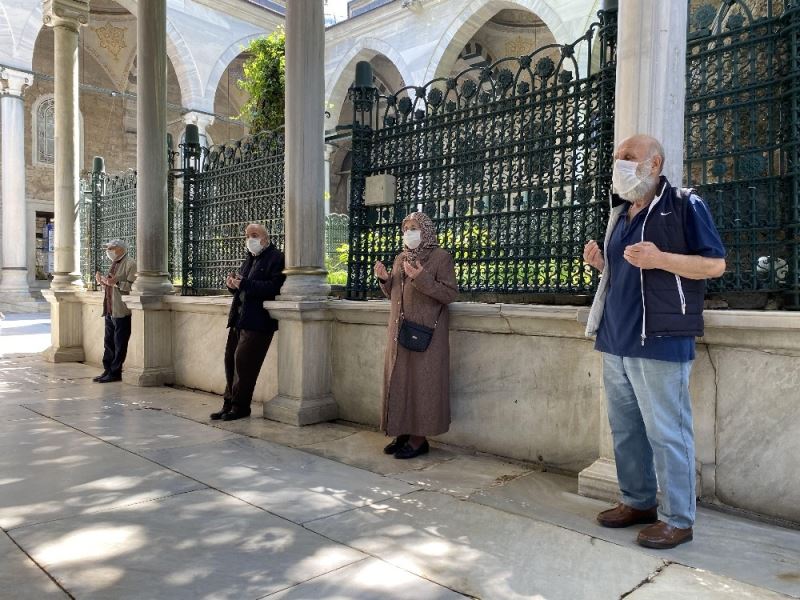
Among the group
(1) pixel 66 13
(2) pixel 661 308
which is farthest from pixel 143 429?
(1) pixel 66 13

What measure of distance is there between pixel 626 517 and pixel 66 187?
882 cm

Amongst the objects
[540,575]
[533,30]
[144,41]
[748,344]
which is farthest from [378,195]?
[533,30]

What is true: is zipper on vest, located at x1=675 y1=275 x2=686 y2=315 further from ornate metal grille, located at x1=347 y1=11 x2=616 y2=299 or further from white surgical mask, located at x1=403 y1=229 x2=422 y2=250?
white surgical mask, located at x1=403 y1=229 x2=422 y2=250

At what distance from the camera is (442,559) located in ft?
8.69

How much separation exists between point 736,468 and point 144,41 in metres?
7.22

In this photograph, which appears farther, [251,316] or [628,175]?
[251,316]

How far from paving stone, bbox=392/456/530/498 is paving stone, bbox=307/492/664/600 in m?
0.31

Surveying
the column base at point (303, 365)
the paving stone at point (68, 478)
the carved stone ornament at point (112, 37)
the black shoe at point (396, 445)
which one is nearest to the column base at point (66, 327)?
the paving stone at point (68, 478)

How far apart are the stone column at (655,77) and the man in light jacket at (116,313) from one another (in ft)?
19.8

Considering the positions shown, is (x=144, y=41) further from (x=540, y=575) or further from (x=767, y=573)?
(x=767, y=573)

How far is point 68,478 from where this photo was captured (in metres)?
3.71

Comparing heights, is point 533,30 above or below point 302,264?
above

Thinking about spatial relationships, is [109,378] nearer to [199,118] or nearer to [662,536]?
[662,536]

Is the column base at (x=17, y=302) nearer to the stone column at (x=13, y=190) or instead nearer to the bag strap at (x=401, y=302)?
the stone column at (x=13, y=190)
